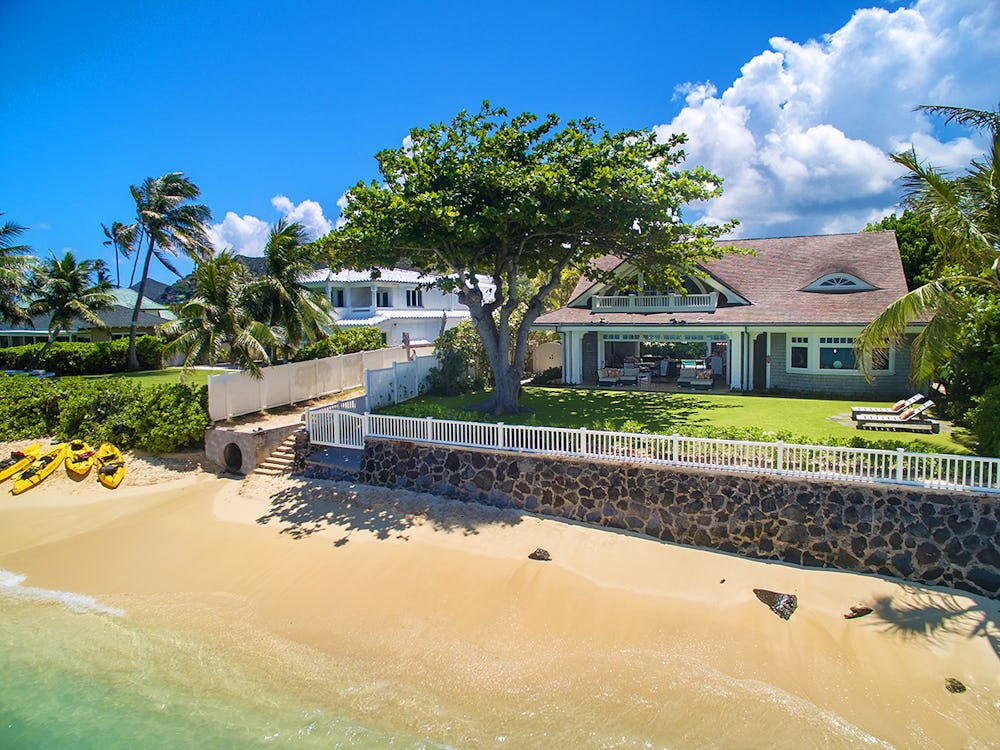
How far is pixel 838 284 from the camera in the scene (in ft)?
74.1

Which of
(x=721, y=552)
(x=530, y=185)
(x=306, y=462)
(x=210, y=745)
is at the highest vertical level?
(x=530, y=185)

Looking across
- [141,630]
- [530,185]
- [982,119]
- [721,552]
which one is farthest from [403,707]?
[982,119]

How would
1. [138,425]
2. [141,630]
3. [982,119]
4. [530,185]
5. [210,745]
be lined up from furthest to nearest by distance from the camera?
[138,425], [530,185], [982,119], [141,630], [210,745]

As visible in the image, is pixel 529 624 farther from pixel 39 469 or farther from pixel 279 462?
pixel 39 469

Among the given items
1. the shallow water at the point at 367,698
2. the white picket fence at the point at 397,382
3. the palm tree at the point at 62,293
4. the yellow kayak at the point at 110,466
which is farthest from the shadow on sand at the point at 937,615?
the palm tree at the point at 62,293

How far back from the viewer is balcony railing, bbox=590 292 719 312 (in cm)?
2370

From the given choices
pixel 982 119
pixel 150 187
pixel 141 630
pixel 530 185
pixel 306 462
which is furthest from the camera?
pixel 150 187

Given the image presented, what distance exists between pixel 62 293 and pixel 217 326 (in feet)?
60.0

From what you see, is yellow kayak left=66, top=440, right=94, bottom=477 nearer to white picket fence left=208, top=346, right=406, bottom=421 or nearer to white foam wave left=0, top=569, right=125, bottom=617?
white picket fence left=208, top=346, right=406, bottom=421

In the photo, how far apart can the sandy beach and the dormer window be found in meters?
14.4

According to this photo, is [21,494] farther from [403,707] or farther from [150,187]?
[150,187]

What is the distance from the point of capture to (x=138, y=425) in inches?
750

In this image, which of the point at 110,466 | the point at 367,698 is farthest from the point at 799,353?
the point at 110,466

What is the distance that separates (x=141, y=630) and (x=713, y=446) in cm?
1177
